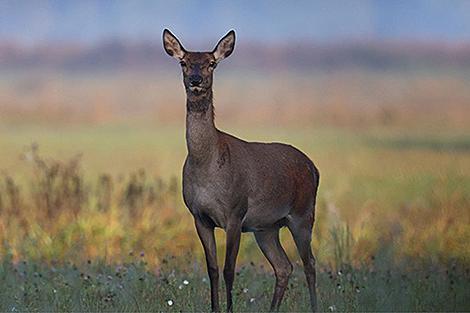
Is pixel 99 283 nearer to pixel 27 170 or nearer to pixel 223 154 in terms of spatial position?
pixel 223 154

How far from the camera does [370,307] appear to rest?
455 inches

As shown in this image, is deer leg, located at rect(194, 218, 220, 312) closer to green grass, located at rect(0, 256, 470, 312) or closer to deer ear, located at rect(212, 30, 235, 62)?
green grass, located at rect(0, 256, 470, 312)

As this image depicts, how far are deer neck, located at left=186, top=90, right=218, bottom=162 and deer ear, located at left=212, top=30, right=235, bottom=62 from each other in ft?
1.17

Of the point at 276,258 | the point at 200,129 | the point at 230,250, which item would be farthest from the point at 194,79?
the point at 276,258

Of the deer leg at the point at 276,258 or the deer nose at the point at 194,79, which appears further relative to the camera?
the deer leg at the point at 276,258

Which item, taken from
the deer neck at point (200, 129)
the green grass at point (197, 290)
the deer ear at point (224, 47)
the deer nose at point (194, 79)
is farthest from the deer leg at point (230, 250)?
the deer ear at point (224, 47)

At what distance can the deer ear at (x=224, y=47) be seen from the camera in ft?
35.9

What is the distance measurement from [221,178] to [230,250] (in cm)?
63

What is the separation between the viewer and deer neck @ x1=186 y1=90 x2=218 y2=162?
427 inches

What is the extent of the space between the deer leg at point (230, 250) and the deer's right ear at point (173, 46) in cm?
154

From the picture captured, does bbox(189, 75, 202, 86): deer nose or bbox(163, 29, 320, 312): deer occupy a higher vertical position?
bbox(189, 75, 202, 86): deer nose

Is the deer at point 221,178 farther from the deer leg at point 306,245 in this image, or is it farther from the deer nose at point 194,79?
the deer leg at point 306,245

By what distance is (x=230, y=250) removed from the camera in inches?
426

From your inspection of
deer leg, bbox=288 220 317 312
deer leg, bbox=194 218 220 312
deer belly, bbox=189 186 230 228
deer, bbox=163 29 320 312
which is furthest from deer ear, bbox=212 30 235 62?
deer leg, bbox=288 220 317 312
